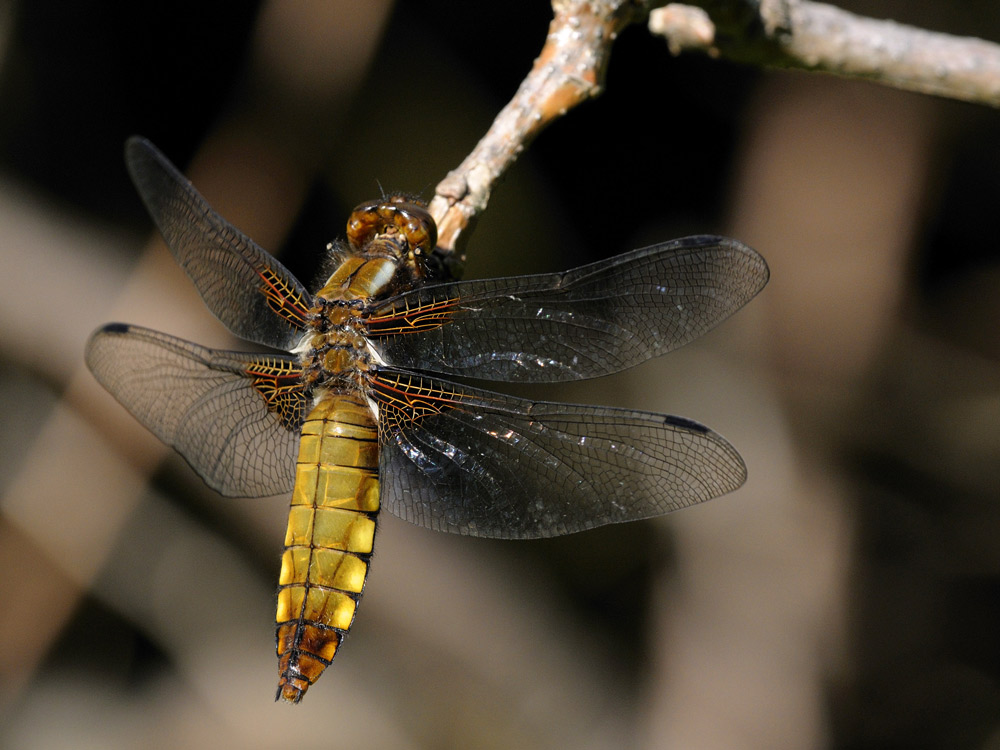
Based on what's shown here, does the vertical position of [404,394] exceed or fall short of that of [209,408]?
it exceeds it

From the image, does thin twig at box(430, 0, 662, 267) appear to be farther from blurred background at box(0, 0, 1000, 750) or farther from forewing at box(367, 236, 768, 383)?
blurred background at box(0, 0, 1000, 750)

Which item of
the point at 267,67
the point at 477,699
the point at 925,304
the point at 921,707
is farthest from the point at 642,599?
the point at 267,67

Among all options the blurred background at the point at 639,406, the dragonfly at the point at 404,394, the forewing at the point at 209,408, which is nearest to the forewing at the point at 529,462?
the dragonfly at the point at 404,394

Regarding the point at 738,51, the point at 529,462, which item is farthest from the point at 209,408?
the point at 738,51

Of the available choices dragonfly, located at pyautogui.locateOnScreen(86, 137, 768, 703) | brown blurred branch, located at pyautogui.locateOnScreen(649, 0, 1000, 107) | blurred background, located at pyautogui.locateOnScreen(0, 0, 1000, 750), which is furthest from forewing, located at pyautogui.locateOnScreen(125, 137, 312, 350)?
blurred background, located at pyautogui.locateOnScreen(0, 0, 1000, 750)

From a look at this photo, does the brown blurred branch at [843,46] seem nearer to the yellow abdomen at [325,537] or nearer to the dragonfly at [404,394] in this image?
the dragonfly at [404,394]

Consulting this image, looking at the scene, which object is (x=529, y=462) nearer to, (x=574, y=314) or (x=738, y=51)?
(x=574, y=314)
